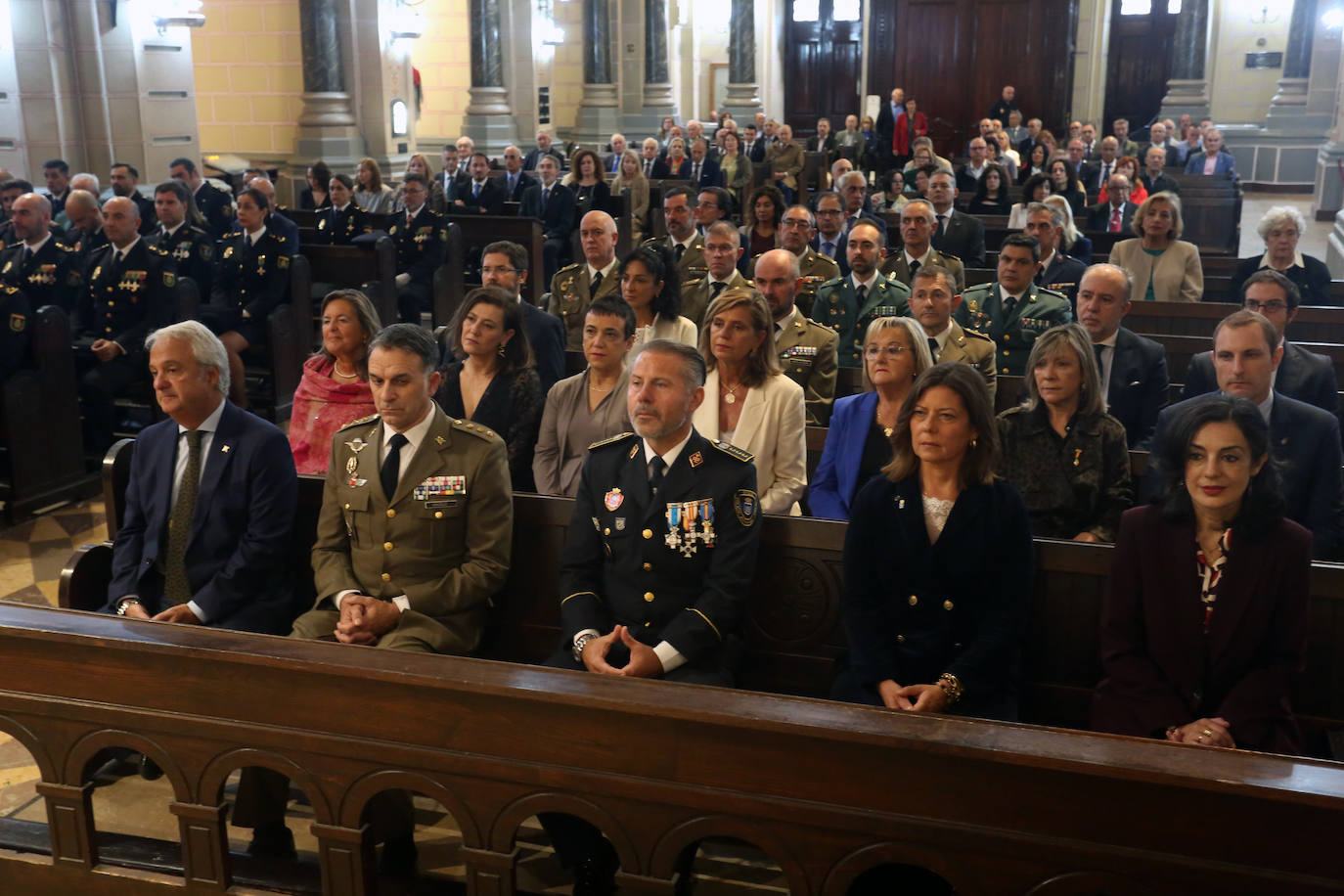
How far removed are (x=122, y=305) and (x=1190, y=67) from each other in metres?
19.3

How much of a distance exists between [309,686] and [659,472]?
1.14 metres

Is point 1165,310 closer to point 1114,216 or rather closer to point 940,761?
point 1114,216

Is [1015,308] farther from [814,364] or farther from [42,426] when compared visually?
[42,426]

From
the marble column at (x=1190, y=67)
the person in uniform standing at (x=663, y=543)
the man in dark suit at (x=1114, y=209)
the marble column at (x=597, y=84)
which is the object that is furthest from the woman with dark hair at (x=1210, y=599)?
the marble column at (x=1190, y=67)

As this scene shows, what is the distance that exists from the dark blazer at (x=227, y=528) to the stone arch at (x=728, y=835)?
1.66 meters

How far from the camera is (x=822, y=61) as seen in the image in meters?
25.0

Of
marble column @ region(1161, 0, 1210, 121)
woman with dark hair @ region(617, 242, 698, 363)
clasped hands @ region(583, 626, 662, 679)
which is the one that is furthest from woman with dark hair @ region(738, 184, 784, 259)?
marble column @ region(1161, 0, 1210, 121)

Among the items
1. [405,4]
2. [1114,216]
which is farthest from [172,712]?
[405,4]

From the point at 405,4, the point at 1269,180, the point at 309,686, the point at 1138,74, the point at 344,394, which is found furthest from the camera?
the point at 1138,74

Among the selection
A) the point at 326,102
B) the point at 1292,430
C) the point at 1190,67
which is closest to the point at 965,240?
the point at 1292,430

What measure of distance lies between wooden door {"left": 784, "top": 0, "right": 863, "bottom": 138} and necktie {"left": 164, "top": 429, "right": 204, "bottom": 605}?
73.9 ft

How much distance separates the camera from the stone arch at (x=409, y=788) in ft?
7.11

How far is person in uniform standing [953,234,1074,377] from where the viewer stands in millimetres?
5398

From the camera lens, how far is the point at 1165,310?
6.14 m
